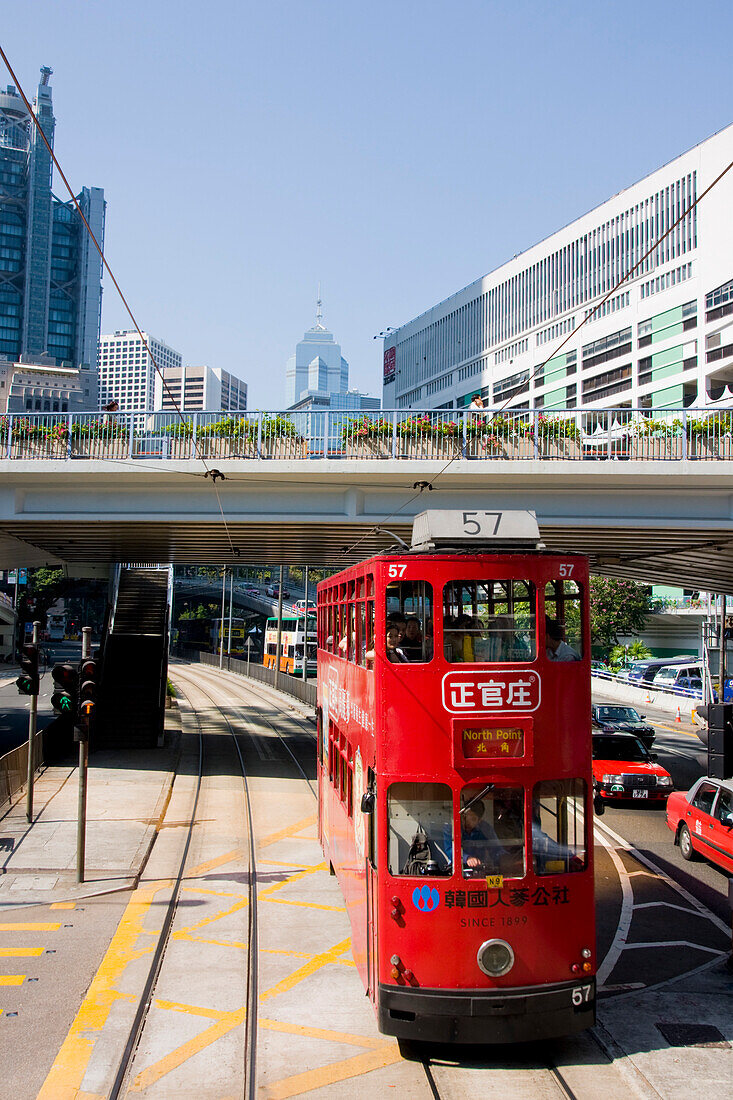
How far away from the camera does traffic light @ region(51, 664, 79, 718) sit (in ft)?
47.7

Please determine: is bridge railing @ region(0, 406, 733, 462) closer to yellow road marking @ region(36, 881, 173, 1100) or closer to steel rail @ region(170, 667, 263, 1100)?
steel rail @ region(170, 667, 263, 1100)

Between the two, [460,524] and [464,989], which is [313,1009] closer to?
[464,989]

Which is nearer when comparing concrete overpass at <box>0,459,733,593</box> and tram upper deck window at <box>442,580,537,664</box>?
tram upper deck window at <box>442,580,537,664</box>

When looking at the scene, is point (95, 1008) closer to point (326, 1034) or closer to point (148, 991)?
point (148, 991)

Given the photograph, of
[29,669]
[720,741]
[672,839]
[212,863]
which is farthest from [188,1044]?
[672,839]

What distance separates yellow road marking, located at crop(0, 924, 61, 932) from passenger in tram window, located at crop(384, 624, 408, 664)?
6.48m

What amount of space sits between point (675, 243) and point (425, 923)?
79.0 metres

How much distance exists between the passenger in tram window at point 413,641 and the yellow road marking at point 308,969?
13.0 ft

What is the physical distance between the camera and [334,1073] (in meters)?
7.40

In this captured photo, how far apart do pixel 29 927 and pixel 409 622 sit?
699cm

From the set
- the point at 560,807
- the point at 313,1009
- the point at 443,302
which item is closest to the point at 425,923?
the point at 560,807

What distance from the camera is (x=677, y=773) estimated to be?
24000mm

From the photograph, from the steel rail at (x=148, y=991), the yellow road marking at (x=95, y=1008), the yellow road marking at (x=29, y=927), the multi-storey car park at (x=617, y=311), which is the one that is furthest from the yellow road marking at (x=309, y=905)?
the multi-storey car park at (x=617, y=311)

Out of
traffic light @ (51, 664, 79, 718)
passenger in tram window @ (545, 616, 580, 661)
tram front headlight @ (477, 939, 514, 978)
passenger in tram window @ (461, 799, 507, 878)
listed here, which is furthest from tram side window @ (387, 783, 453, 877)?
traffic light @ (51, 664, 79, 718)
